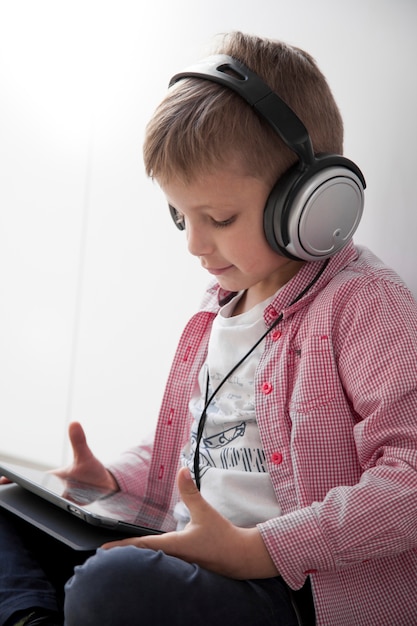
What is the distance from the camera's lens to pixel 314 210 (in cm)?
91

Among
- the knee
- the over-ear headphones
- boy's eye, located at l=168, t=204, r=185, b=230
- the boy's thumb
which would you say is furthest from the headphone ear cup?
the knee

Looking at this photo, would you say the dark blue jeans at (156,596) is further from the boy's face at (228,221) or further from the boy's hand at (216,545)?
the boy's face at (228,221)

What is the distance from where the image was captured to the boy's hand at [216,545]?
839mm

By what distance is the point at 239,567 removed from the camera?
0.84 meters

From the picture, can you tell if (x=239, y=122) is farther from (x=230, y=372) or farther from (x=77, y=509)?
(x=77, y=509)

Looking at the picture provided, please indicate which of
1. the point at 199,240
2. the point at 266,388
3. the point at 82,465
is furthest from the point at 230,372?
the point at 82,465

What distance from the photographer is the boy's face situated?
949mm

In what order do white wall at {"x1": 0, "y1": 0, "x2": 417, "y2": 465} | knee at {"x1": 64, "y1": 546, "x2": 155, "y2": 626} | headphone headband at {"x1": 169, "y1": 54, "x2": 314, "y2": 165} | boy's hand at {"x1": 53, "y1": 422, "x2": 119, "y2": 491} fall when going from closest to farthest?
knee at {"x1": 64, "y1": 546, "x2": 155, "y2": 626}
headphone headband at {"x1": 169, "y1": 54, "x2": 314, "y2": 165}
boy's hand at {"x1": 53, "y1": 422, "x2": 119, "y2": 491}
white wall at {"x1": 0, "y1": 0, "x2": 417, "y2": 465}

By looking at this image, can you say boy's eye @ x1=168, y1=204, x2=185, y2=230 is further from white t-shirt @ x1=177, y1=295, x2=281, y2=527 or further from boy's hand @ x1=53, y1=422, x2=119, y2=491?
boy's hand @ x1=53, y1=422, x2=119, y2=491

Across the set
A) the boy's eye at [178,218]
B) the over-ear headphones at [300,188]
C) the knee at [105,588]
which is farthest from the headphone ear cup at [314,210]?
the knee at [105,588]

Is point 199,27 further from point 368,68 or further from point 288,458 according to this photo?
point 288,458

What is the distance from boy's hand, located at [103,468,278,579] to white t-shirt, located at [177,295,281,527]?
0.11 m

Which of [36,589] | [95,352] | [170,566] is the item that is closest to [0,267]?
[95,352]

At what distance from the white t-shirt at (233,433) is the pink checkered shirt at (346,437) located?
0.03 m
